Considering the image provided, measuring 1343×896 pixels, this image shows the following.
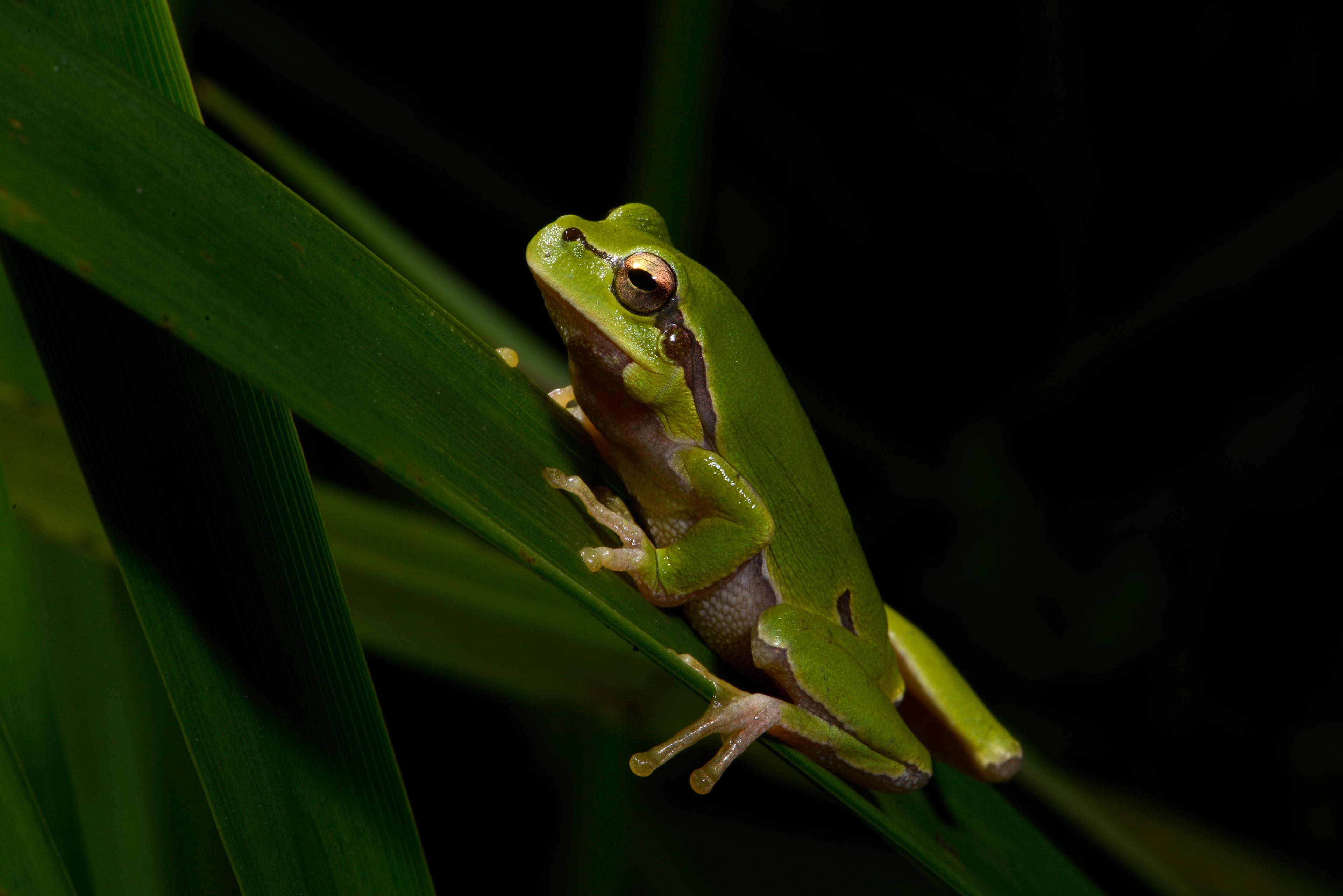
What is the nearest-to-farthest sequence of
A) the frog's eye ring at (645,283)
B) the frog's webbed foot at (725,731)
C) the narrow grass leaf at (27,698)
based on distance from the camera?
the narrow grass leaf at (27,698) < the frog's webbed foot at (725,731) < the frog's eye ring at (645,283)

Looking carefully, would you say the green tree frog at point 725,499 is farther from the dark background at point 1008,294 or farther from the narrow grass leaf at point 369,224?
the dark background at point 1008,294

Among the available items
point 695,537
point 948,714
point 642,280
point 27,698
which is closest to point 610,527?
point 695,537

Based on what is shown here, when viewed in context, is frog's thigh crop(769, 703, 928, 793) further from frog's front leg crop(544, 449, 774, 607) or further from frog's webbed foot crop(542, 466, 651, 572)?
frog's webbed foot crop(542, 466, 651, 572)

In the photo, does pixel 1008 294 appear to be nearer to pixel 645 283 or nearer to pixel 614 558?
pixel 645 283

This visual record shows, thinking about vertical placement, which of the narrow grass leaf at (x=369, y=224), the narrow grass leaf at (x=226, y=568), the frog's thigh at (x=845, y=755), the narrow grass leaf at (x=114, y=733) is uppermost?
the narrow grass leaf at (x=369, y=224)

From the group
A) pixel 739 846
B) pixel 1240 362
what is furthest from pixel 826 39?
pixel 739 846

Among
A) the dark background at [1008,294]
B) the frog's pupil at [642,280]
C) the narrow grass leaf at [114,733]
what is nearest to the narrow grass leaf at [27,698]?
the narrow grass leaf at [114,733]

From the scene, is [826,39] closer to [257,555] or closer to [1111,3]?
[1111,3]
